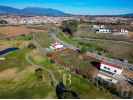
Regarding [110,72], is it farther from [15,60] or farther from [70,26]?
[15,60]

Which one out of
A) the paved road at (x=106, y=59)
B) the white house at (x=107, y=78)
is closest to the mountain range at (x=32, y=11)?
the paved road at (x=106, y=59)

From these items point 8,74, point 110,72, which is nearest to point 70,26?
point 110,72

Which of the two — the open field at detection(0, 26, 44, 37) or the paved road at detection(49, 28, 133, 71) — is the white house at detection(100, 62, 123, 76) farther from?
the open field at detection(0, 26, 44, 37)

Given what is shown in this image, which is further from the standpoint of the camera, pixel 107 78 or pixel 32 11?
pixel 32 11

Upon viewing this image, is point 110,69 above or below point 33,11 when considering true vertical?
below

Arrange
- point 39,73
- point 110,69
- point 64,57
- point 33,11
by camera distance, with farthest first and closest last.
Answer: point 64,57 → point 33,11 → point 110,69 → point 39,73

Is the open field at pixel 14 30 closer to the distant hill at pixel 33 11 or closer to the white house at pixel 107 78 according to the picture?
the distant hill at pixel 33 11
